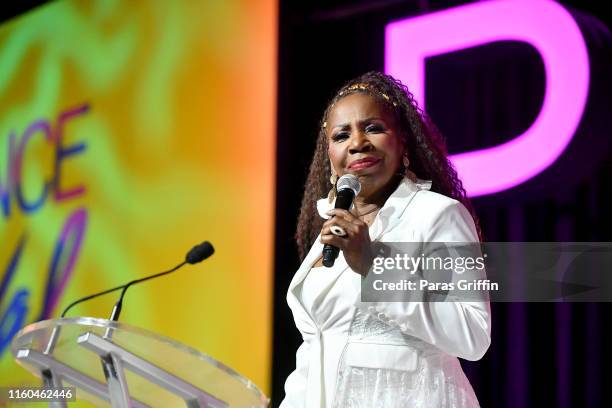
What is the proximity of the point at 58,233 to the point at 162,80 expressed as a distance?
3.19 feet

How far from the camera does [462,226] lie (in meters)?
1.77

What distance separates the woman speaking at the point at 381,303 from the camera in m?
1.67

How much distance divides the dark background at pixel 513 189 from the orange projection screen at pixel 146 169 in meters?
0.12

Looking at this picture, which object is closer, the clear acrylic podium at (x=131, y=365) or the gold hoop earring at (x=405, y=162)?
the clear acrylic podium at (x=131, y=365)

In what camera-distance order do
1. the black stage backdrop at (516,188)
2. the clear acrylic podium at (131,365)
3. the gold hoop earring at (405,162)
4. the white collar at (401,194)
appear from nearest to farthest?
the clear acrylic podium at (131,365), the white collar at (401,194), the gold hoop earring at (405,162), the black stage backdrop at (516,188)

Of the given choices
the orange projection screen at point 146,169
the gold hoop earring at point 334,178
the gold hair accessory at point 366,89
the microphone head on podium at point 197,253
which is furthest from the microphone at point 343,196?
the orange projection screen at point 146,169

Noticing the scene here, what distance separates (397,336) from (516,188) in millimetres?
1641

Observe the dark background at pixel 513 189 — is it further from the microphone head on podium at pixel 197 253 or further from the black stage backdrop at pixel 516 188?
the microphone head on podium at pixel 197 253

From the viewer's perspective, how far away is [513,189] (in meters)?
3.24

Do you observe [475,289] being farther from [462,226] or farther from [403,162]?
[403,162]

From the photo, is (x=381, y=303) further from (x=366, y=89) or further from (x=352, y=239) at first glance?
(x=366, y=89)

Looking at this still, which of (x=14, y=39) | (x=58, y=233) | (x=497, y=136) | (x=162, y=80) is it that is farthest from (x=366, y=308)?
(x=14, y=39)

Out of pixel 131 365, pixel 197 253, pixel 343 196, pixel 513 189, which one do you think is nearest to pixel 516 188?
pixel 513 189

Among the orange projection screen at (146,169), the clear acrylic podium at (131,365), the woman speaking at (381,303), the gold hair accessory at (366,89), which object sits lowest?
the clear acrylic podium at (131,365)
